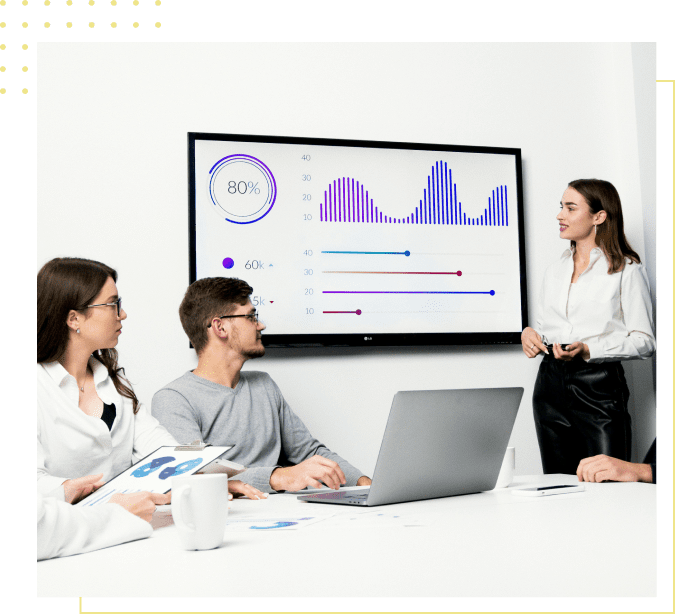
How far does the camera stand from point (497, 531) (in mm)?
1129

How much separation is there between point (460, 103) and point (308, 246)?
921 mm

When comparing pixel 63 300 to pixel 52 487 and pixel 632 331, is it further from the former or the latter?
pixel 632 331

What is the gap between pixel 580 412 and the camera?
264cm

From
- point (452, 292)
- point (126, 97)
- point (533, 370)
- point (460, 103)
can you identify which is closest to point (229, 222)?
point (126, 97)

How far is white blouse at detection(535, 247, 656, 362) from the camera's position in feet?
8.58

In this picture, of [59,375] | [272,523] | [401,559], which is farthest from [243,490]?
[401,559]

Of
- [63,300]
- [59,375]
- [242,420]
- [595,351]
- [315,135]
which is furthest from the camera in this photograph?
[315,135]

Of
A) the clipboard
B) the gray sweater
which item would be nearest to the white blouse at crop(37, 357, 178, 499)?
the gray sweater

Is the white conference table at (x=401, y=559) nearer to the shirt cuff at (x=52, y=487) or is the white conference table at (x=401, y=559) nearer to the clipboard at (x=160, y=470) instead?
the clipboard at (x=160, y=470)

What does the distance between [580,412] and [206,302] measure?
140 cm

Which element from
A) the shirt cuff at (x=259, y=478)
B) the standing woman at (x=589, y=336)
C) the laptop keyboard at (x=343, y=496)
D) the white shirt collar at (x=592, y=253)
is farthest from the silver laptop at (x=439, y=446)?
the white shirt collar at (x=592, y=253)

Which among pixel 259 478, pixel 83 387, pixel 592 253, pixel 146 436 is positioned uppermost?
pixel 592 253

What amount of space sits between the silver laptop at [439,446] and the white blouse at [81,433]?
20.9 inches

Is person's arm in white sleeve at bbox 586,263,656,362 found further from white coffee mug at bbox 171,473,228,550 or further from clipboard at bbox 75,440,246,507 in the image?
white coffee mug at bbox 171,473,228,550
